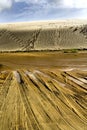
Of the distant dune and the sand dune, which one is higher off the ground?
the distant dune

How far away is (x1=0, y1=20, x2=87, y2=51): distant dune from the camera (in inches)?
1900

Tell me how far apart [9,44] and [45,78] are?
32383 millimetres

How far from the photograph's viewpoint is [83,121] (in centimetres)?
1020

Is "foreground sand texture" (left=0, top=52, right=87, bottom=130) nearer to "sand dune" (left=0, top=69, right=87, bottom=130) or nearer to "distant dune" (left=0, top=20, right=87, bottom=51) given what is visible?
"sand dune" (left=0, top=69, right=87, bottom=130)

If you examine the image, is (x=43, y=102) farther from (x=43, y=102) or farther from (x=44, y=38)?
(x=44, y=38)

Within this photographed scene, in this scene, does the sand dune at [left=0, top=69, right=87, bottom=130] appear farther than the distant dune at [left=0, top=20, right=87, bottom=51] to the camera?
No

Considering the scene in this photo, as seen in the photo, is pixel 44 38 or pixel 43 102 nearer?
pixel 43 102

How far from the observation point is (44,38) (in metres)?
52.0

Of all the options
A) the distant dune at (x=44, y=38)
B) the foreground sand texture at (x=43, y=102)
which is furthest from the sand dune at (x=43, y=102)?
the distant dune at (x=44, y=38)

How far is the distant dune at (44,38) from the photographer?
158 ft

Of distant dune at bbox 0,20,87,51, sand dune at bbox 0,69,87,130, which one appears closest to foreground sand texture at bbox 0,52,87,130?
sand dune at bbox 0,69,87,130

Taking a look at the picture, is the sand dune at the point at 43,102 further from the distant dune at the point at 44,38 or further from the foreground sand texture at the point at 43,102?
the distant dune at the point at 44,38

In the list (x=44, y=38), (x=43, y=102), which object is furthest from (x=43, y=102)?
(x=44, y=38)

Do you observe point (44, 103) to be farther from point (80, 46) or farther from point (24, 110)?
point (80, 46)
